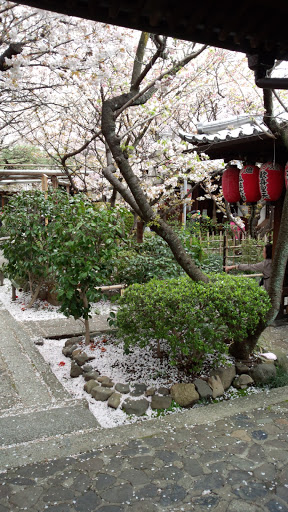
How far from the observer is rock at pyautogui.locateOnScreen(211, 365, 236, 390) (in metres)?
5.44

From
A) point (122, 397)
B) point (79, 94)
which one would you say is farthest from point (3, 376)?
point (79, 94)

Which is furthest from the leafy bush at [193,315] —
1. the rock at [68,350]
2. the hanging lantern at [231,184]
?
the hanging lantern at [231,184]

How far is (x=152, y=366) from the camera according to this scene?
589 centimetres

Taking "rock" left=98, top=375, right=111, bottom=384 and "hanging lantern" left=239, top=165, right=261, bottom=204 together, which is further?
"hanging lantern" left=239, top=165, right=261, bottom=204

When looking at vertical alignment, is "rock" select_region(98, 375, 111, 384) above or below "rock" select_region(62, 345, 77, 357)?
below

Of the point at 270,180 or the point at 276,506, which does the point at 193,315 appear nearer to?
the point at 276,506

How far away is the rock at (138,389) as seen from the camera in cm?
522

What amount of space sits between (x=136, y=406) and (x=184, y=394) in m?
0.63

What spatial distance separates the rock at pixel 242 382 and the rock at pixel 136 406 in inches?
51.9

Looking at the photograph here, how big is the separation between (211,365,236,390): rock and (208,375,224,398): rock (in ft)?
0.29

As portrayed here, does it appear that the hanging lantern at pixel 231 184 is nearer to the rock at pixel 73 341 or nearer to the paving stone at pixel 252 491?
the rock at pixel 73 341

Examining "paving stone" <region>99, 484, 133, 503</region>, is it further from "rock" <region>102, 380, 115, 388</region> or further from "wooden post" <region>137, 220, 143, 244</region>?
"wooden post" <region>137, 220, 143, 244</region>

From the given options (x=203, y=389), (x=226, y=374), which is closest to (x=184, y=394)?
(x=203, y=389)

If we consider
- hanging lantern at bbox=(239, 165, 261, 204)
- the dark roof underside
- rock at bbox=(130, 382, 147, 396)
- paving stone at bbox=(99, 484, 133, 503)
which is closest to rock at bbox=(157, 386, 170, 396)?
rock at bbox=(130, 382, 147, 396)
